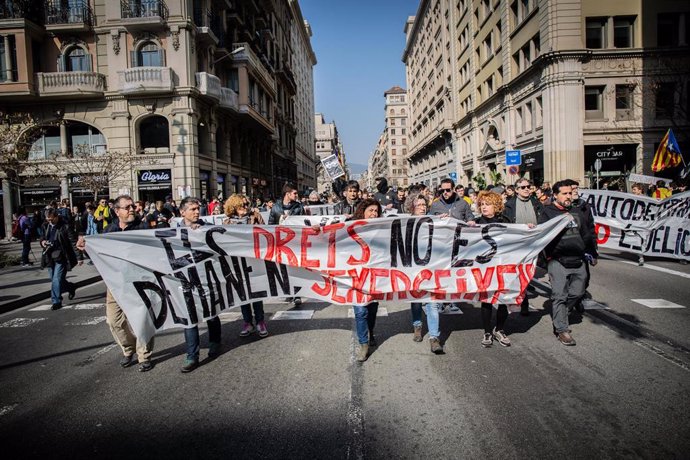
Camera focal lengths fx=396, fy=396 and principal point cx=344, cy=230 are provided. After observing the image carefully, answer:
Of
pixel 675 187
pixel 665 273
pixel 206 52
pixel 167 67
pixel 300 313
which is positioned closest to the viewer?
pixel 300 313

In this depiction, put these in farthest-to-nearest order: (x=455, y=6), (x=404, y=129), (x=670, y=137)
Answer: (x=404, y=129)
(x=455, y=6)
(x=670, y=137)

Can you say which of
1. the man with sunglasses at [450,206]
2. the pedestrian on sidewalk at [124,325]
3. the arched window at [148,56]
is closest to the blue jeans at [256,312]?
the pedestrian on sidewalk at [124,325]

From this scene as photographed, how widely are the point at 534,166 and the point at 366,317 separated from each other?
85.3 ft

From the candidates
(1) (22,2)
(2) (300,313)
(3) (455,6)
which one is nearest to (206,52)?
(1) (22,2)

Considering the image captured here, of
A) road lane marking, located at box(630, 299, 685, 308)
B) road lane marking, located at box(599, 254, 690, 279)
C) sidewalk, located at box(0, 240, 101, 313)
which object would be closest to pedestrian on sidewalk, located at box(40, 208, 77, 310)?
sidewalk, located at box(0, 240, 101, 313)

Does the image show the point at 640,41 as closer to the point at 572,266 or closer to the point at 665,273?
the point at 665,273

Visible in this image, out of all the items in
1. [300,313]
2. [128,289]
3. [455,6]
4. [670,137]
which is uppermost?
[455,6]

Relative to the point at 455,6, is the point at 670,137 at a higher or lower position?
lower

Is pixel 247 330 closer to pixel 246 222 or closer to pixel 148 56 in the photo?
pixel 246 222

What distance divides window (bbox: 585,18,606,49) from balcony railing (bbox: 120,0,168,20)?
25.2m

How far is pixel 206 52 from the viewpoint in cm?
2581

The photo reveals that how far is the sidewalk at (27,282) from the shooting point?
8.24 metres

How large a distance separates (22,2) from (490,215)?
96.5ft

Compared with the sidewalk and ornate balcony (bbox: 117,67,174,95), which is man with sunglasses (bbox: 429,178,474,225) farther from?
ornate balcony (bbox: 117,67,174,95)
